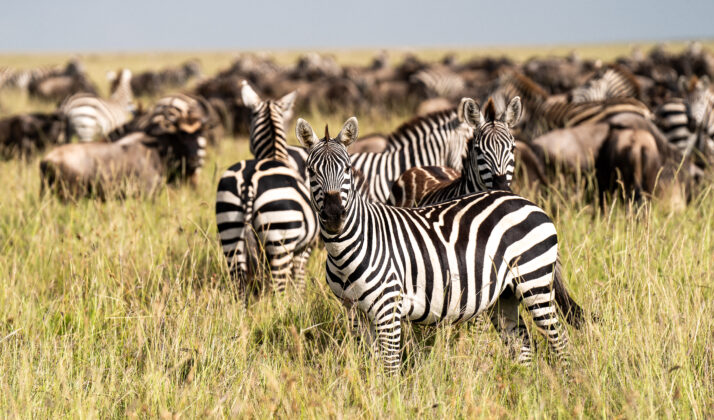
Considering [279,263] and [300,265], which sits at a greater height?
[279,263]

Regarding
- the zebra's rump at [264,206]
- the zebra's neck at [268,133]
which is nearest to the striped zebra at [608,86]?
the zebra's neck at [268,133]

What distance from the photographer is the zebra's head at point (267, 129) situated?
6.17 metres

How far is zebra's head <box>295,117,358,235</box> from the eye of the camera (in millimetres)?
3387

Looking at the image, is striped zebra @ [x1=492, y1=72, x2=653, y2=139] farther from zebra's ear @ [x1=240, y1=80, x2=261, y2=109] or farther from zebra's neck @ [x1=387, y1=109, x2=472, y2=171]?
zebra's ear @ [x1=240, y1=80, x2=261, y2=109]

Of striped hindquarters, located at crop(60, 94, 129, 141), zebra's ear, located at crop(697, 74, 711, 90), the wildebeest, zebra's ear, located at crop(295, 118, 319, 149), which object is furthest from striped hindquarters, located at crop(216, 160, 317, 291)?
striped hindquarters, located at crop(60, 94, 129, 141)

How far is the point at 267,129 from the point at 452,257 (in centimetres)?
305

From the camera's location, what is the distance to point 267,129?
625 cm

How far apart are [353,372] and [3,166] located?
8989 mm

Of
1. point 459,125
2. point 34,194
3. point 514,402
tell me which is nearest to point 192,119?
point 34,194

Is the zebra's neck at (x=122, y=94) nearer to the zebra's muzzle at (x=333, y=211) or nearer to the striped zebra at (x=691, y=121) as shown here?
the striped zebra at (x=691, y=121)

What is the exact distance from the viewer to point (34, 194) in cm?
852

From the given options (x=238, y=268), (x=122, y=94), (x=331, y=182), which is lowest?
(x=238, y=268)

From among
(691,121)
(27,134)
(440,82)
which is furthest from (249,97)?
(440,82)

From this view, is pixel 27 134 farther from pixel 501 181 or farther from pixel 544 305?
pixel 544 305
